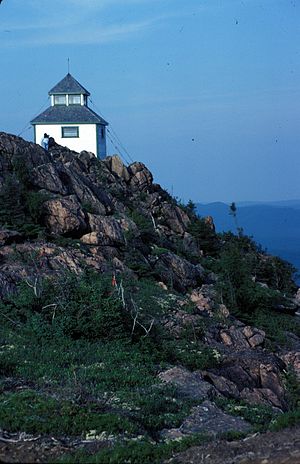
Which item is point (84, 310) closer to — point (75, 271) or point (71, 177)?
point (75, 271)

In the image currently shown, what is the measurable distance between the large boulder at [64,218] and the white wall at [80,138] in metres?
16.1

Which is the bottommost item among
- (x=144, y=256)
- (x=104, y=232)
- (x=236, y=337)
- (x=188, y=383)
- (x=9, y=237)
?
(x=188, y=383)

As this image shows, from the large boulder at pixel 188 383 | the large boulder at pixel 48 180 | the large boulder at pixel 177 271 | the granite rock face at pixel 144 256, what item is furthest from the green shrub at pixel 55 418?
the large boulder at pixel 48 180

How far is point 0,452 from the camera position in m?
8.97

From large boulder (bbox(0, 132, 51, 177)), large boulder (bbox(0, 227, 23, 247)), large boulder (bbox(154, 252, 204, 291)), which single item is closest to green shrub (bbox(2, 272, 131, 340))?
large boulder (bbox(0, 227, 23, 247))

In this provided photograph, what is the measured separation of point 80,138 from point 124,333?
25.0m

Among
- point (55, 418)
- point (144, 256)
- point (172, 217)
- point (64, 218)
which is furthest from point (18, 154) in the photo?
point (55, 418)

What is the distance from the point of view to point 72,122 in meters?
39.8

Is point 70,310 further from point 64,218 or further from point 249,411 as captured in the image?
point 64,218

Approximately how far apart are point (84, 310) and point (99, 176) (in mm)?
16674

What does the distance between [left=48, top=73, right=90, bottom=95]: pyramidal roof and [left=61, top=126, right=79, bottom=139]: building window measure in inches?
98.2

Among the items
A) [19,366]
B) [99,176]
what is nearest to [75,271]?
[19,366]

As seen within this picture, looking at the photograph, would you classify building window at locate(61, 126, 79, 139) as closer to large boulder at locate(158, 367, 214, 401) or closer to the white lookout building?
the white lookout building

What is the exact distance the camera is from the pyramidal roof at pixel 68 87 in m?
41.1
